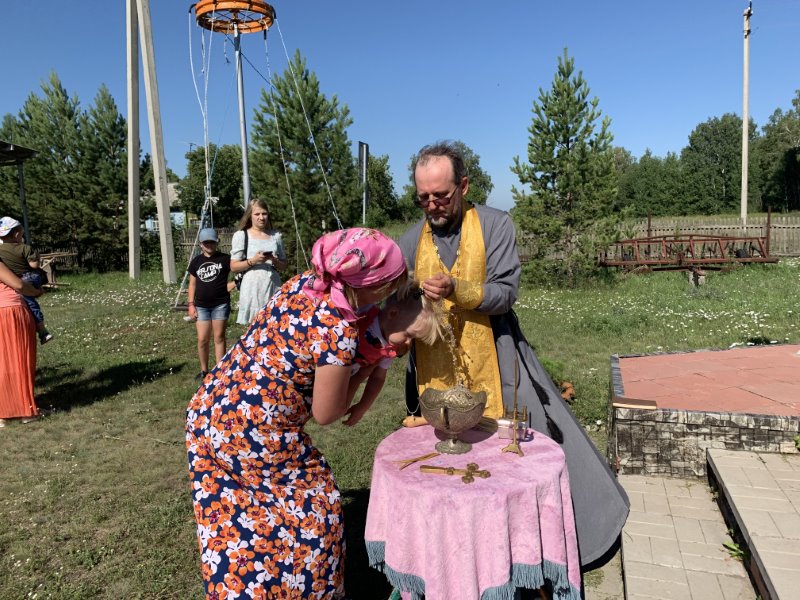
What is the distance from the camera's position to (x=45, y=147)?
69.8 feet

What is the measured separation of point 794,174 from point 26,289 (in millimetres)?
58942

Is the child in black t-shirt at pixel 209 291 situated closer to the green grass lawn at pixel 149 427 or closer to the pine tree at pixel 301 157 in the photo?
the green grass lawn at pixel 149 427

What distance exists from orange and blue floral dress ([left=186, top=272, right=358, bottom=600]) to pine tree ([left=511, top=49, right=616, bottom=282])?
41.5ft

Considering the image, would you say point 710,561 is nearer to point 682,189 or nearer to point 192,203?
point 192,203

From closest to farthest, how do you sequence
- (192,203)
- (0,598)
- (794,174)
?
(0,598) < (192,203) < (794,174)

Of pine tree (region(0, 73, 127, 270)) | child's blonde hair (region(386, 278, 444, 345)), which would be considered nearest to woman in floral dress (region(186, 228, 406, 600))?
child's blonde hair (region(386, 278, 444, 345))

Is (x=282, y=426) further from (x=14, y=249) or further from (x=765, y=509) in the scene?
(x=14, y=249)

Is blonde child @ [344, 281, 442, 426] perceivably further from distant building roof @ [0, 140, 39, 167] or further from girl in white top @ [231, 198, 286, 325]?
distant building roof @ [0, 140, 39, 167]

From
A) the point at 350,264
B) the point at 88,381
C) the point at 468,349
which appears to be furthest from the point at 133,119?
the point at 350,264

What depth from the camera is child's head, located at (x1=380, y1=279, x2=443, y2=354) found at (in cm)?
201

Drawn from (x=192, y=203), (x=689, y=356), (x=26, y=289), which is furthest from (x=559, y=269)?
(x=192, y=203)

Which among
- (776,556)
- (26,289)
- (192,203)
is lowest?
(776,556)

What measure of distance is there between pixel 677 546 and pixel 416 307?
2.13 meters

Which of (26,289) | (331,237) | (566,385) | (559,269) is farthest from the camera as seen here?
(559,269)
